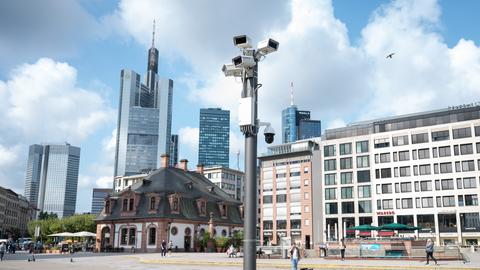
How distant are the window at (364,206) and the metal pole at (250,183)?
8133 cm

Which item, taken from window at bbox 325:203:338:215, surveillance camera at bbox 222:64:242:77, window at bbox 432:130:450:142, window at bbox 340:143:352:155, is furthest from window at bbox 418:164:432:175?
surveillance camera at bbox 222:64:242:77

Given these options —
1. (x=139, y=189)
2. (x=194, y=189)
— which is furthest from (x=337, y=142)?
(x=139, y=189)

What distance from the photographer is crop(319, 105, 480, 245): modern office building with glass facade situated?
78375 millimetres

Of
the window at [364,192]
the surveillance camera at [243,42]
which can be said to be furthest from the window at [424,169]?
the surveillance camera at [243,42]

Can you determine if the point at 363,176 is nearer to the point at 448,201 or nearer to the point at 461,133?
the point at 448,201

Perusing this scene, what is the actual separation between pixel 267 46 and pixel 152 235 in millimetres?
53968

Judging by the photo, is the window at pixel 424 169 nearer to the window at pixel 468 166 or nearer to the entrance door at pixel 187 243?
the window at pixel 468 166

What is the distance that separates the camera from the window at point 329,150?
93.2m

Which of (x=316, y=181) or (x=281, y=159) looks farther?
(x=281, y=159)

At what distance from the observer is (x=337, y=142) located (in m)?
92.7

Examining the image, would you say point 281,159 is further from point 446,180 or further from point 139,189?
point 139,189

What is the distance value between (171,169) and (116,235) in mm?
13189

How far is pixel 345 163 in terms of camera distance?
91.4 m

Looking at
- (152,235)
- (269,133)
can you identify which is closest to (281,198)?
(152,235)
